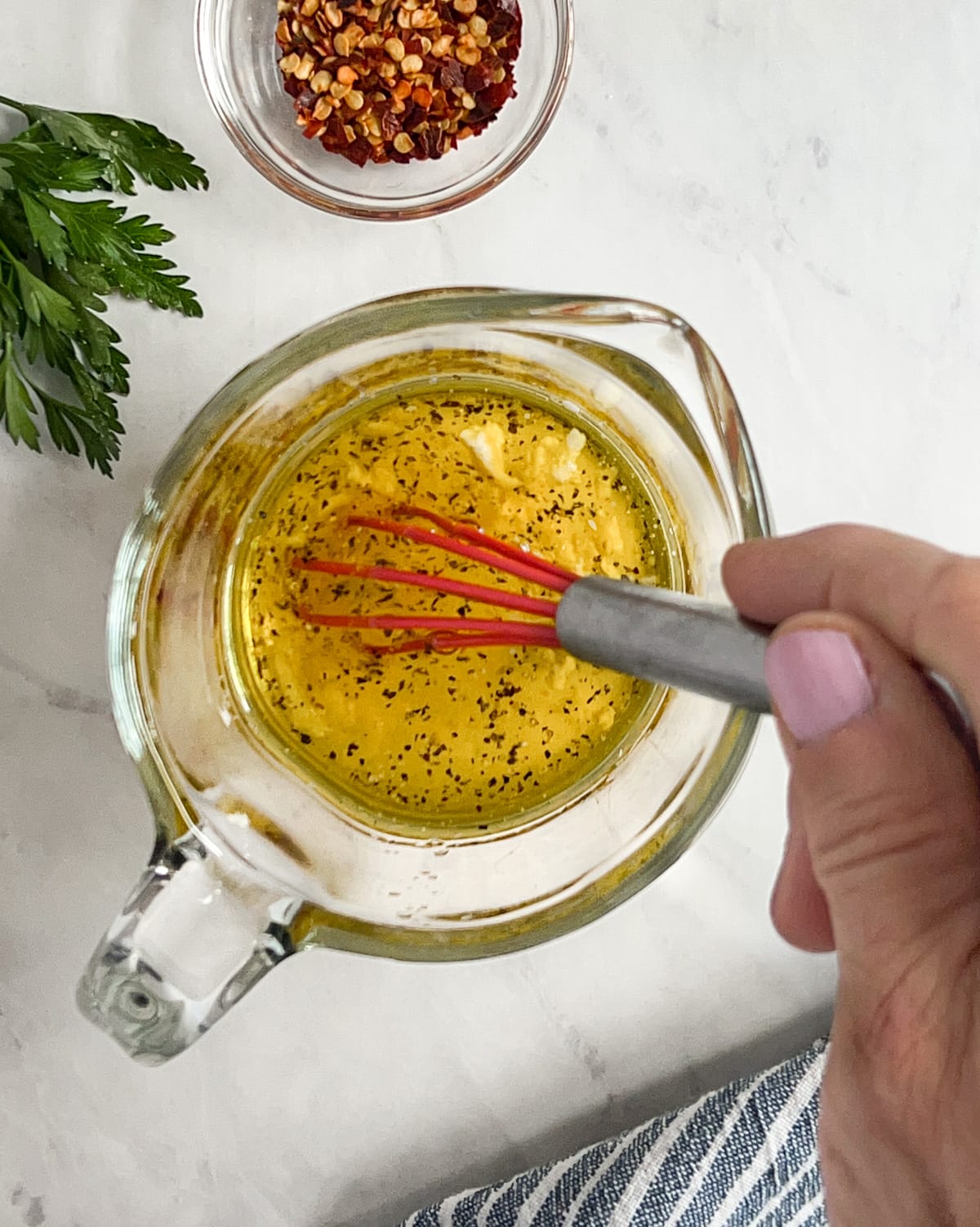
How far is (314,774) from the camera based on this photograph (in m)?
0.59

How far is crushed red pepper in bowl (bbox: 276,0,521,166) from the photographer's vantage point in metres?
0.65

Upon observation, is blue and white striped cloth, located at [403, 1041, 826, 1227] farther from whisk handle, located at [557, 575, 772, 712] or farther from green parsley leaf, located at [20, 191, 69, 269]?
green parsley leaf, located at [20, 191, 69, 269]

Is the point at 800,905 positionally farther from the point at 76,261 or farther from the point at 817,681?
the point at 76,261

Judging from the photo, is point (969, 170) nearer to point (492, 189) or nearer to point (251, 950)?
point (492, 189)

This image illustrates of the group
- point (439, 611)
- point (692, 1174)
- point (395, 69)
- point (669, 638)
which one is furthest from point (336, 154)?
point (692, 1174)

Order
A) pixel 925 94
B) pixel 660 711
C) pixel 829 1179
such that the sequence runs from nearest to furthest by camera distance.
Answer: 1. pixel 829 1179
2. pixel 660 711
3. pixel 925 94

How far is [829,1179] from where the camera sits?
0.47 metres

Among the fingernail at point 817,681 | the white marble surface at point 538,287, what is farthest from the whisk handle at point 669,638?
the white marble surface at point 538,287

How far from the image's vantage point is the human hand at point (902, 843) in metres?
0.38

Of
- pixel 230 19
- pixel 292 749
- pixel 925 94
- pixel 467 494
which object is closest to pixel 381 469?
pixel 467 494

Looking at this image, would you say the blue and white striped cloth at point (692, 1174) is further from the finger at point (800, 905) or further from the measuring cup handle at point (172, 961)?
the measuring cup handle at point (172, 961)

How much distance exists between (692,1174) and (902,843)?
1.32ft

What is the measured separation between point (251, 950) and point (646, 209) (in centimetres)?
48

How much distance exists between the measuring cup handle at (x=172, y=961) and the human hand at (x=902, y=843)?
0.24 meters
